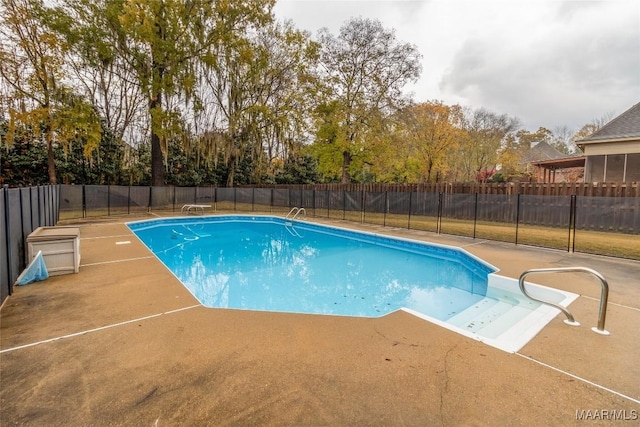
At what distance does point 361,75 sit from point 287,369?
17.0 meters

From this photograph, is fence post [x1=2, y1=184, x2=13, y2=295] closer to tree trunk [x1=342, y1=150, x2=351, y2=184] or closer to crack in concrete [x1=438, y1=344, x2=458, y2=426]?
crack in concrete [x1=438, y1=344, x2=458, y2=426]

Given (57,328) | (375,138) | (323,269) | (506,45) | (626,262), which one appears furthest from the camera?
(375,138)

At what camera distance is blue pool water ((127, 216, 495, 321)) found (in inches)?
192

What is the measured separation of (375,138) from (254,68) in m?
7.74

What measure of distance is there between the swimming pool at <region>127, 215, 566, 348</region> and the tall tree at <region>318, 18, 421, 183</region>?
8.19m

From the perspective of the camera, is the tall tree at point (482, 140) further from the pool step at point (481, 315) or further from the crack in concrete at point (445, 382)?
the crack in concrete at point (445, 382)

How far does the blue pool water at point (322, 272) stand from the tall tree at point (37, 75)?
615 cm

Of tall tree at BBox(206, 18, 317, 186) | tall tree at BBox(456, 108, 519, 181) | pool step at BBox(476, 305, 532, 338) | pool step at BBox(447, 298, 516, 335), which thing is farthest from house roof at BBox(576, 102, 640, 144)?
tall tree at BBox(206, 18, 317, 186)

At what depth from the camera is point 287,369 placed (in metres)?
2.19

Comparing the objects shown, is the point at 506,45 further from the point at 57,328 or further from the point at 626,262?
the point at 57,328

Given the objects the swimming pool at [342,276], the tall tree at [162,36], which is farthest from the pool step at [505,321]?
the tall tree at [162,36]

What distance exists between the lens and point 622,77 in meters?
20.3

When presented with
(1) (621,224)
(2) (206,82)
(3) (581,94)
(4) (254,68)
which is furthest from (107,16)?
(3) (581,94)

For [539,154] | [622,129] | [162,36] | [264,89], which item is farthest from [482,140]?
[162,36]
